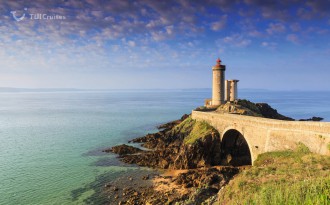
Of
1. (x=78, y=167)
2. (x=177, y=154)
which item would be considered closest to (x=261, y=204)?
(x=177, y=154)

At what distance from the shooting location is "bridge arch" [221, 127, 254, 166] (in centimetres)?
3188

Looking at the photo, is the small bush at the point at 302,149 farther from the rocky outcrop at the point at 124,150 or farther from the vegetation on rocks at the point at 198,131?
the rocky outcrop at the point at 124,150

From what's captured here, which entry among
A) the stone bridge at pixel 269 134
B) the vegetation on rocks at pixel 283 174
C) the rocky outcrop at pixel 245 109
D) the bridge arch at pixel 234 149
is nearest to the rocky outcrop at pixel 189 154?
the bridge arch at pixel 234 149

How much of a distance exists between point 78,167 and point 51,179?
14.9 feet

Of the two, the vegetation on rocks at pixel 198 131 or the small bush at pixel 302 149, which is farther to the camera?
the vegetation on rocks at pixel 198 131

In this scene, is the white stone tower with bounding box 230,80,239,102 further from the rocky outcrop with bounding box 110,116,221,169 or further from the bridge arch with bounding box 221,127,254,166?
the bridge arch with bounding box 221,127,254,166

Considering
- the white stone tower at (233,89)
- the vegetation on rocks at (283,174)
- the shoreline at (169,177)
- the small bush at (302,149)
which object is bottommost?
the shoreline at (169,177)

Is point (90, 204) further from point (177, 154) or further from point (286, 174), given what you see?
point (286, 174)

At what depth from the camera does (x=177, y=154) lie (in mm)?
33438

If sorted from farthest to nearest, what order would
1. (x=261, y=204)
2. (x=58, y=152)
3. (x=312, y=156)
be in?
1. (x=58, y=152)
2. (x=312, y=156)
3. (x=261, y=204)

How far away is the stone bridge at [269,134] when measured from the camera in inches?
747

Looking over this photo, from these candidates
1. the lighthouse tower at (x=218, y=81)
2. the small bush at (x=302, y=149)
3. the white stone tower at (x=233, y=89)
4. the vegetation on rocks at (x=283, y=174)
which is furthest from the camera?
the white stone tower at (x=233, y=89)

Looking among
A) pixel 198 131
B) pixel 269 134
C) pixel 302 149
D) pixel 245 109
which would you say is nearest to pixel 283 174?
pixel 302 149

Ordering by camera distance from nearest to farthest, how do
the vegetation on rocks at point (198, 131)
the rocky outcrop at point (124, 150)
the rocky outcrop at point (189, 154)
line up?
the rocky outcrop at point (189, 154), the vegetation on rocks at point (198, 131), the rocky outcrop at point (124, 150)
